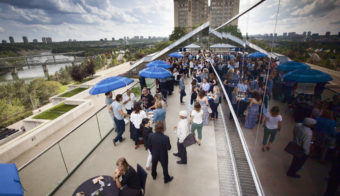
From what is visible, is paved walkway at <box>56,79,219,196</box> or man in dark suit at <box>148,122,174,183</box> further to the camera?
paved walkway at <box>56,79,219,196</box>

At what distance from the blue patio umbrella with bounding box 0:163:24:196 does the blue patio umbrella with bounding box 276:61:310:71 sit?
4628 mm

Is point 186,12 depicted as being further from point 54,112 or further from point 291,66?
point 291,66

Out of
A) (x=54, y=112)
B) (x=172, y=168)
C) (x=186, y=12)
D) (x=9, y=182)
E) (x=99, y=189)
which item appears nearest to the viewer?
(x=9, y=182)

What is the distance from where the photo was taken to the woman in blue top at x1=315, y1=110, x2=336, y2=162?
4.27 ft

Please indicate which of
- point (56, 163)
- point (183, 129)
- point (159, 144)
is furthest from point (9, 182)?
point (183, 129)

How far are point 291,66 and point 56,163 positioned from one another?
6808 millimetres

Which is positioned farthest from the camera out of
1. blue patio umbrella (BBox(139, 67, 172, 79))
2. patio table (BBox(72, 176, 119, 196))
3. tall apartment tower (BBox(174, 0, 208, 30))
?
tall apartment tower (BBox(174, 0, 208, 30))

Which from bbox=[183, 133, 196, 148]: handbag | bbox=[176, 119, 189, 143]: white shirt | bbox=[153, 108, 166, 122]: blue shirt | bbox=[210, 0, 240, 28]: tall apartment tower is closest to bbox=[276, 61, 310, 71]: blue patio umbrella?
bbox=[176, 119, 189, 143]: white shirt

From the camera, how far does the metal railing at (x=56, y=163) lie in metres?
5.09

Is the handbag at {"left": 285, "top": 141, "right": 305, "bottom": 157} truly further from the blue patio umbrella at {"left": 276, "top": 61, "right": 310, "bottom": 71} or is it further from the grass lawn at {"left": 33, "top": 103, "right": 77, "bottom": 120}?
the grass lawn at {"left": 33, "top": 103, "right": 77, "bottom": 120}

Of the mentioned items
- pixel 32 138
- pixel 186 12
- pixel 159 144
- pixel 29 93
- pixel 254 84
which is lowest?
pixel 29 93

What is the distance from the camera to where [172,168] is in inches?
210

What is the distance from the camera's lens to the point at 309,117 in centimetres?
157

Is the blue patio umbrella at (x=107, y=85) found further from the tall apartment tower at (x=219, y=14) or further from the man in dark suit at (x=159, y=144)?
the tall apartment tower at (x=219, y=14)
